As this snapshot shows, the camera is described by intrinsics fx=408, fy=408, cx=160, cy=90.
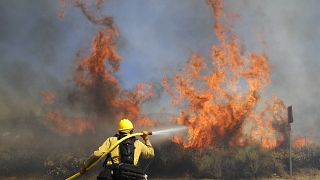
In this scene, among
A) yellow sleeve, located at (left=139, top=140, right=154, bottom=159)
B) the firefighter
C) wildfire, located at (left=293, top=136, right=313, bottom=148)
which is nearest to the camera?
the firefighter

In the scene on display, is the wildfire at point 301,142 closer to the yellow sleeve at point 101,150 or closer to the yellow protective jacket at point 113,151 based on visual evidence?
the yellow protective jacket at point 113,151

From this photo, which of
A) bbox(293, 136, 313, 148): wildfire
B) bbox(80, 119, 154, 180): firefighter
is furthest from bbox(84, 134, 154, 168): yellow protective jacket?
bbox(293, 136, 313, 148): wildfire

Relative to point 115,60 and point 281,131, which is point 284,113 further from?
point 115,60

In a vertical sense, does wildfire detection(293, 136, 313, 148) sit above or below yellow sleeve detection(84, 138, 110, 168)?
below

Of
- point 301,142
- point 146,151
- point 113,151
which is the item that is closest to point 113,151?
point 113,151

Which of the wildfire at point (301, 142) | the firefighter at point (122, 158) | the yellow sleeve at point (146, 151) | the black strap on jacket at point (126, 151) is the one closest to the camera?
the firefighter at point (122, 158)

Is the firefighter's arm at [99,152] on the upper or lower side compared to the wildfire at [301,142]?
upper

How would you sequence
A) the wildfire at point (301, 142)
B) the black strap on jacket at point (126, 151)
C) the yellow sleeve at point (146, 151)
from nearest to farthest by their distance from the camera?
1. the black strap on jacket at point (126, 151)
2. the yellow sleeve at point (146, 151)
3. the wildfire at point (301, 142)

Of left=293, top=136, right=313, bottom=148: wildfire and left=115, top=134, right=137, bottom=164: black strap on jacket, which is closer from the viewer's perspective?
left=115, top=134, right=137, bottom=164: black strap on jacket

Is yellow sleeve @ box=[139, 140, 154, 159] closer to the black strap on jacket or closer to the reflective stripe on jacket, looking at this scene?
the reflective stripe on jacket

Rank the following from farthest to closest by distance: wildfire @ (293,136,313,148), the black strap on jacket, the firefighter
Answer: wildfire @ (293,136,313,148), the black strap on jacket, the firefighter

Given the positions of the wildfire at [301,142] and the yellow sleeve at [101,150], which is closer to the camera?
the yellow sleeve at [101,150]

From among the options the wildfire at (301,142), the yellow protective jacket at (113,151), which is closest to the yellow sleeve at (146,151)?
the yellow protective jacket at (113,151)

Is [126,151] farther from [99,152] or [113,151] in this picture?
[99,152]
